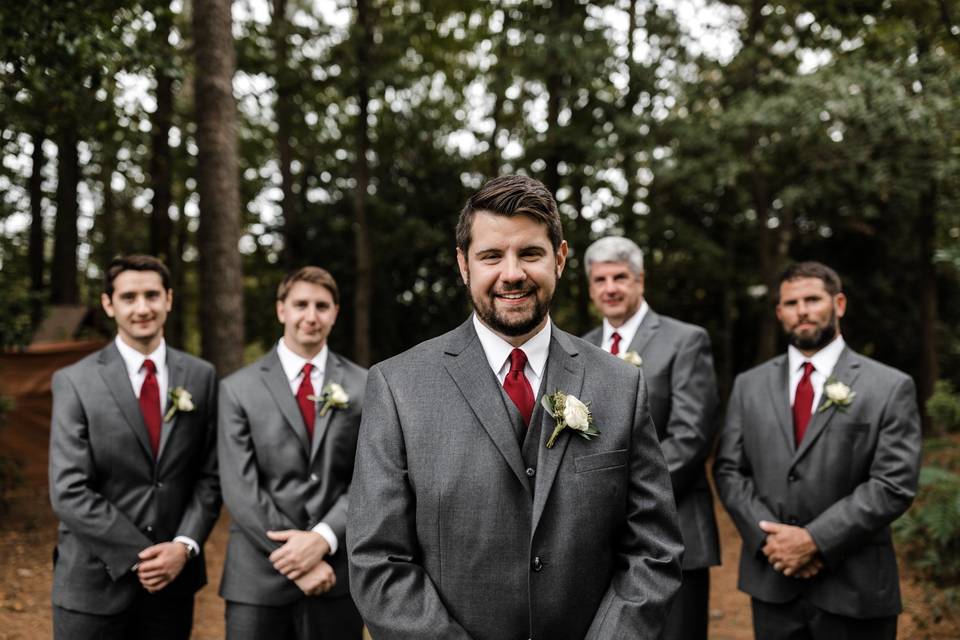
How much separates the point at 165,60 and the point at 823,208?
12739mm

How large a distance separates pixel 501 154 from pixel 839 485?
16187 millimetres

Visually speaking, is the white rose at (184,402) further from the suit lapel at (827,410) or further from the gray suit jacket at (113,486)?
the suit lapel at (827,410)

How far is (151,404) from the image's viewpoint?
4.03 meters

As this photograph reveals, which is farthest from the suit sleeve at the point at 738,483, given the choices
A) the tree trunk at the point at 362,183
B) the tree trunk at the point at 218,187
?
the tree trunk at the point at 362,183

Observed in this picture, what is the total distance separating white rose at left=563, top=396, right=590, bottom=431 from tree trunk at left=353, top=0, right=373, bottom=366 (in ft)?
45.2

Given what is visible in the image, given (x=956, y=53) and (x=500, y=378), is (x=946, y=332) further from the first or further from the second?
(x=500, y=378)

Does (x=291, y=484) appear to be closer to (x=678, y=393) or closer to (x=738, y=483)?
(x=678, y=393)

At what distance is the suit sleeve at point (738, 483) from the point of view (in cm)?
401

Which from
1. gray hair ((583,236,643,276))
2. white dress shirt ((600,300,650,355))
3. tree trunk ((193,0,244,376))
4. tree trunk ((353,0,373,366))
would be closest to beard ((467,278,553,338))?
gray hair ((583,236,643,276))

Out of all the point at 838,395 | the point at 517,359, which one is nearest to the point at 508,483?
the point at 517,359

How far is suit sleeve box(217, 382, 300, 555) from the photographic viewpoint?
3.76m

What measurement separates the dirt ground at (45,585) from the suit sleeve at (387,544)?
5.07 metres

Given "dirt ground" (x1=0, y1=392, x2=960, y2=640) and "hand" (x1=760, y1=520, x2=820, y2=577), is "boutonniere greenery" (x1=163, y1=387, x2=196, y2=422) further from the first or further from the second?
"dirt ground" (x1=0, y1=392, x2=960, y2=640)

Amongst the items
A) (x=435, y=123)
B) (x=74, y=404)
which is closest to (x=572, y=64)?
(x=435, y=123)
